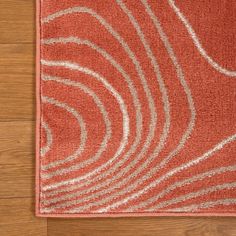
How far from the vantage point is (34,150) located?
936 mm

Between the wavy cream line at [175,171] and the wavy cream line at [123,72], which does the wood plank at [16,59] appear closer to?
the wavy cream line at [123,72]

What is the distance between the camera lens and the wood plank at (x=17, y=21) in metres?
0.96

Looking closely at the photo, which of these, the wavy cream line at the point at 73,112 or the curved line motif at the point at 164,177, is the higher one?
the wavy cream line at the point at 73,112

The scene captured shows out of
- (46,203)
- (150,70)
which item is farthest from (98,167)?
(150,70)

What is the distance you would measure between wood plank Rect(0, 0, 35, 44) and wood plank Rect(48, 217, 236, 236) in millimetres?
431

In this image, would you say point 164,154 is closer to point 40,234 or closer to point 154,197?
point 154,197

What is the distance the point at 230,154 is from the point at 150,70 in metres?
0.27

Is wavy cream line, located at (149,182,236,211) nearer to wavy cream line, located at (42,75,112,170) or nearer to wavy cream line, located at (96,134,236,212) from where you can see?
wavy cream line, located at (96,134,236,212)

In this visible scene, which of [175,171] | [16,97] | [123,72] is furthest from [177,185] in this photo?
[16,97]

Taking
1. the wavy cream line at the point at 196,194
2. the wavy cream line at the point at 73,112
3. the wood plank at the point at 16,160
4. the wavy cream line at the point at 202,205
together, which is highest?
the wavy cream line at the point at 73,112

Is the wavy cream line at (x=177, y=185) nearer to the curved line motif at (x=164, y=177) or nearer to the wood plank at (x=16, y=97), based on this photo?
the curved line motif at (x=164, y=177)

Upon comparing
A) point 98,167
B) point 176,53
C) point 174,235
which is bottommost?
point 174,235

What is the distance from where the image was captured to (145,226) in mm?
937

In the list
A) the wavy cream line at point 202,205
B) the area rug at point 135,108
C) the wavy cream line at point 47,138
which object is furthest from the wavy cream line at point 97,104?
the wavy cream line at point 202,205
